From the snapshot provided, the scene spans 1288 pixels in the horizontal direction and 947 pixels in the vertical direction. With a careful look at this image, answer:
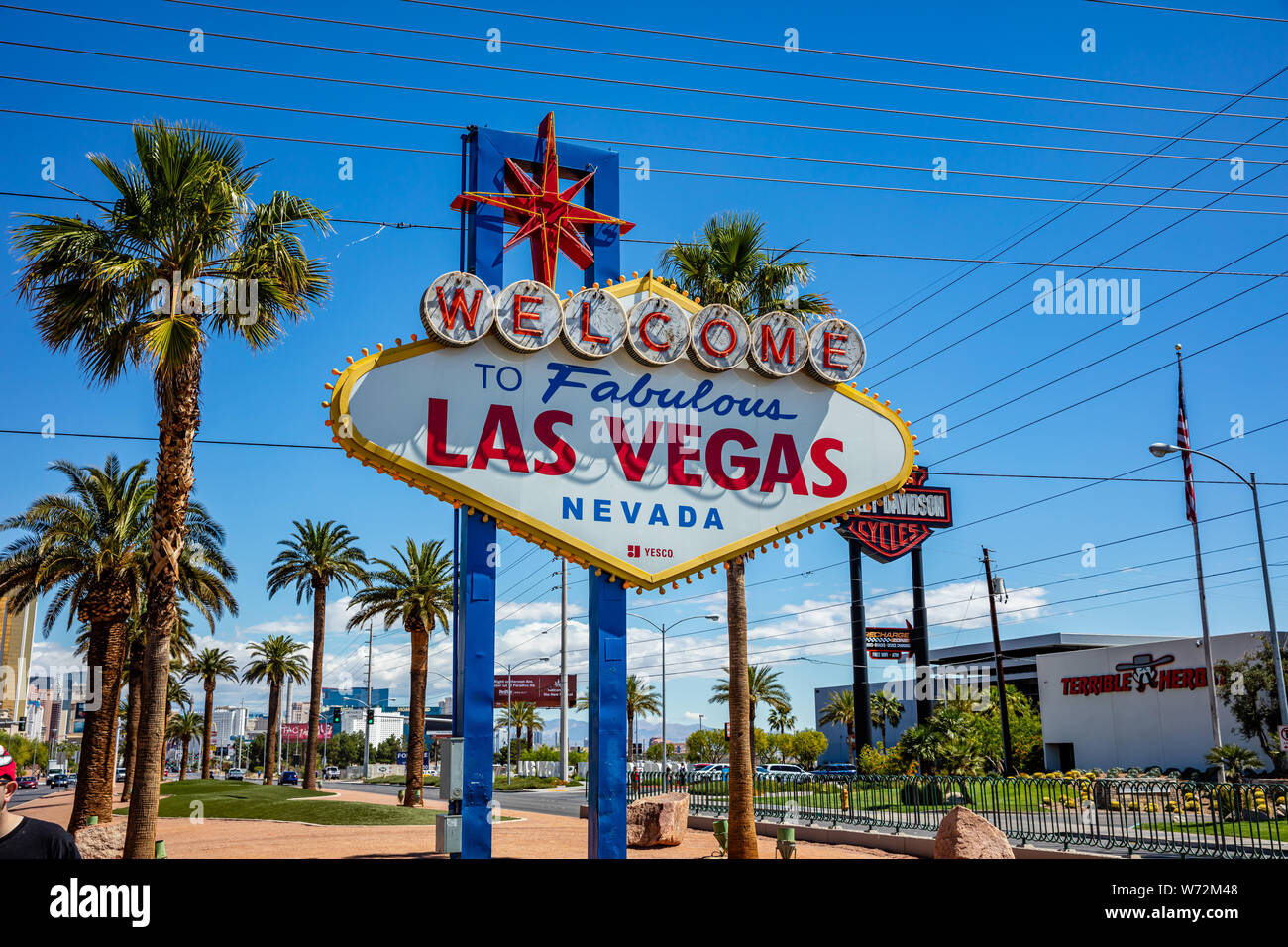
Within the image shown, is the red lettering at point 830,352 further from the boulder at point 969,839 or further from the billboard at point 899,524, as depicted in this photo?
the billboard at point 899,524

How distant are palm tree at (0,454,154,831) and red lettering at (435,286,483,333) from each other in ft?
76.3

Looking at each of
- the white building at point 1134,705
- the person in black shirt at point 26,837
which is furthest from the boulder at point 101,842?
the white building at point 1134,705

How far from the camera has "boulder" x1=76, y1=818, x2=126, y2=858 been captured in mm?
21594

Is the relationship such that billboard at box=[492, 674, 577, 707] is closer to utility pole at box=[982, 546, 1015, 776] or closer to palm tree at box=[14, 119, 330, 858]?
utility pole at box=[982, 546, 1015, 776]

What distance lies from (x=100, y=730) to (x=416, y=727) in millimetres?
12762

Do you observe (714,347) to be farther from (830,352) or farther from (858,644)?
(858,644)

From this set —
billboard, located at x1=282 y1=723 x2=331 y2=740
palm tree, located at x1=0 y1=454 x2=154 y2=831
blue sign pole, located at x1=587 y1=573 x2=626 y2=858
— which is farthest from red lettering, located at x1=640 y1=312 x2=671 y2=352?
billboard, located at x1=282 y1=723 x2=331 y2=740

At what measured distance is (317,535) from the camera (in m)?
49.5

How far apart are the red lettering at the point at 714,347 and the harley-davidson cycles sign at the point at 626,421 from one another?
0.02 meters

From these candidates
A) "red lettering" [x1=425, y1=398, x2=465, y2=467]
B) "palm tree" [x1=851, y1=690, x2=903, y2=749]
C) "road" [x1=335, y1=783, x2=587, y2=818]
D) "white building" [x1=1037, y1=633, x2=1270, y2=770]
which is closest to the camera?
"red lettering" [x1=425, y1=398, x2=465, y2=467]

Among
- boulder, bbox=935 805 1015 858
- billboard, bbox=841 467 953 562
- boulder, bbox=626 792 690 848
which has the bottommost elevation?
boulder, bbox=626 792 690 848

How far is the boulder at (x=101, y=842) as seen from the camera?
2159 cm
